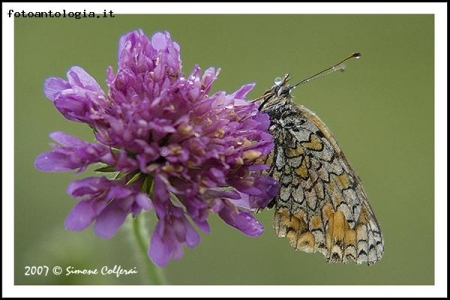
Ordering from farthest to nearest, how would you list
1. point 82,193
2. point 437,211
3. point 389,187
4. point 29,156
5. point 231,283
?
point 389,187 → point 29,156 → point 231,283 → point 437,211 → point 82,193

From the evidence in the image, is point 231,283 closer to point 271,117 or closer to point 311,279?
point 311,279

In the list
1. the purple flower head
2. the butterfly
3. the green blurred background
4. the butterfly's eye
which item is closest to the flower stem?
the purple flower head

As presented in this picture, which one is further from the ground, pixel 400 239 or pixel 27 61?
pixel 27 61

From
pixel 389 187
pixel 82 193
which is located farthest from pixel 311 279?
pixel 82 193

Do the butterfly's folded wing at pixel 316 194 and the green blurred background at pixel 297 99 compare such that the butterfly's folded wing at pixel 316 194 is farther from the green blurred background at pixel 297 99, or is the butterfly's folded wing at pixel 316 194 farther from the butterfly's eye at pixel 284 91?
the green blurred background at pixel 297 99

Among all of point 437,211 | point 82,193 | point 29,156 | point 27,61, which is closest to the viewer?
point 82,193

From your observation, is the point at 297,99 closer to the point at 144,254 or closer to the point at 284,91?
the point at 284,91
